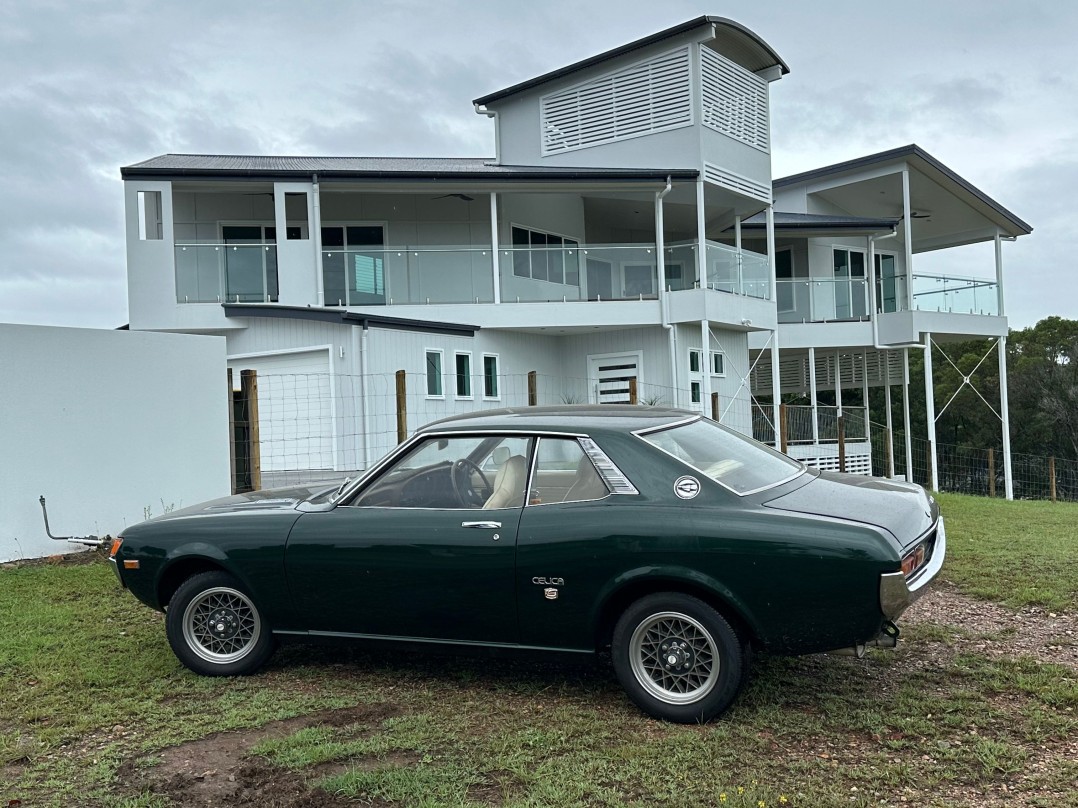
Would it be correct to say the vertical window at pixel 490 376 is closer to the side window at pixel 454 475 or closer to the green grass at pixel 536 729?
the green grass at pixel 536 729

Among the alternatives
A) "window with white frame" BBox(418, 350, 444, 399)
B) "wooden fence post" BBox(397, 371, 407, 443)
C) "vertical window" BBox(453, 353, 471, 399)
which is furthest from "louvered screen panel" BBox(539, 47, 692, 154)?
"wooden fence post" BBox(397, 371, 407, 443)

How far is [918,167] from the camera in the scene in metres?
23.7

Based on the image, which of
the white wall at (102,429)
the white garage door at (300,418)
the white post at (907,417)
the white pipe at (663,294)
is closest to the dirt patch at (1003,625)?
the white wall at (102,429)

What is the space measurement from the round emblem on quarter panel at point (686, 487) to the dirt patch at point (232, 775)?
192 centimetres

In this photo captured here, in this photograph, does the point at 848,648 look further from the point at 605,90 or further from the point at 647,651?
the point at 605,90

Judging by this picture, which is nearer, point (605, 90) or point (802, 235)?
point (605, 90)

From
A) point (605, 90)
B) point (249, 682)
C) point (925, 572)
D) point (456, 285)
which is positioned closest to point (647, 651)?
point (925, 572)

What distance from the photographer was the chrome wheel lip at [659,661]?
468cm

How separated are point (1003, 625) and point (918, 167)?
19624mm

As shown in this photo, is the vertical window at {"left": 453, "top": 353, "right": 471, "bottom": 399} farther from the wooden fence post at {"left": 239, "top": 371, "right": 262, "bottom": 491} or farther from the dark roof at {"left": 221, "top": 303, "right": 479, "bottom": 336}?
the wooden fence post at {"left": 239, "top": 371, "right": 262, "bottom": 491}

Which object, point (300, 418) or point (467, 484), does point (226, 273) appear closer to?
point (300, 418)

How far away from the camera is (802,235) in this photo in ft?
81.6

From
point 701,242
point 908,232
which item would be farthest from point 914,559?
point 908,232

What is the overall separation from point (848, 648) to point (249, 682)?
3396mm
